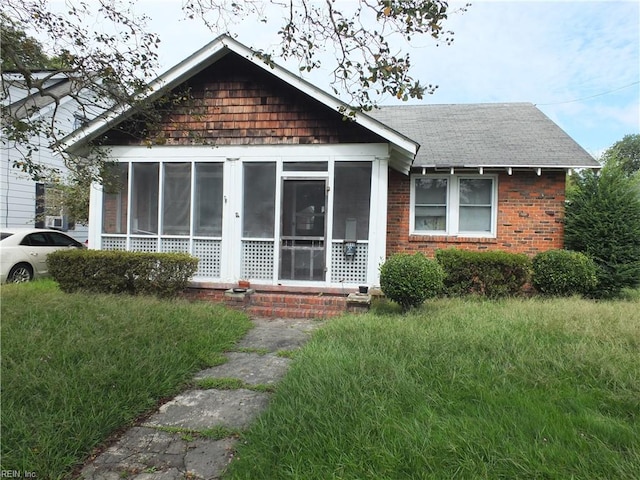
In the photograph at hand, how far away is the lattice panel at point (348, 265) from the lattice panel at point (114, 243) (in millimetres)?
4802

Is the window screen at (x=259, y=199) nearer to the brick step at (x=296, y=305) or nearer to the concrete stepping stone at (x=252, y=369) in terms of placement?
the brick step at (x=296, y=305)

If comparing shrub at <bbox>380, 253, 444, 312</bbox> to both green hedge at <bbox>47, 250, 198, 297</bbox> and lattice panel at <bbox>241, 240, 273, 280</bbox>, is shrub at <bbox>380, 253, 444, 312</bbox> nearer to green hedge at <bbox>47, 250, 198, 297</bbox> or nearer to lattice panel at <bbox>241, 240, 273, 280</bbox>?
lattice panel at <bbox>241, 240, 273, 280</bbox>

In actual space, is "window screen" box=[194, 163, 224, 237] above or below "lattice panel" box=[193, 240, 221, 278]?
above

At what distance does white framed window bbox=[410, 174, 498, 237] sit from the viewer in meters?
Result: 9.21

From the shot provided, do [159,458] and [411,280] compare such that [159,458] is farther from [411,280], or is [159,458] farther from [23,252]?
[23,252]

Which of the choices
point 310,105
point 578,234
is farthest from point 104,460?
point 578,234

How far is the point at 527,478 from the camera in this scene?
2309mm

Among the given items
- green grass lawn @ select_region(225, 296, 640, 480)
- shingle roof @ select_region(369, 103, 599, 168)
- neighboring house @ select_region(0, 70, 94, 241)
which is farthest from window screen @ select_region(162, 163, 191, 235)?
neighboring house @ select_region(0, 70, 94, 241)

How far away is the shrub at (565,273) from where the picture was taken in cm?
755

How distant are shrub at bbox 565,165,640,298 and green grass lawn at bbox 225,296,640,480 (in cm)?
364

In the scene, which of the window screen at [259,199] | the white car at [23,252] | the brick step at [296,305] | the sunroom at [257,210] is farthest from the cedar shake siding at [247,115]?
the white car at [23,252]

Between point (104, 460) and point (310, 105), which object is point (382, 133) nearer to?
point (310, 105)

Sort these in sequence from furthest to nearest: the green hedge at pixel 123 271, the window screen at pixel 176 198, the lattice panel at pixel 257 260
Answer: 1. the window screen at pixel 176 198
2. the lattice panel at pixel 257 260
3. the green hedge at pixel 123 271

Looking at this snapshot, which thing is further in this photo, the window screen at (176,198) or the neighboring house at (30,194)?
the neighboring house at (30,194)
